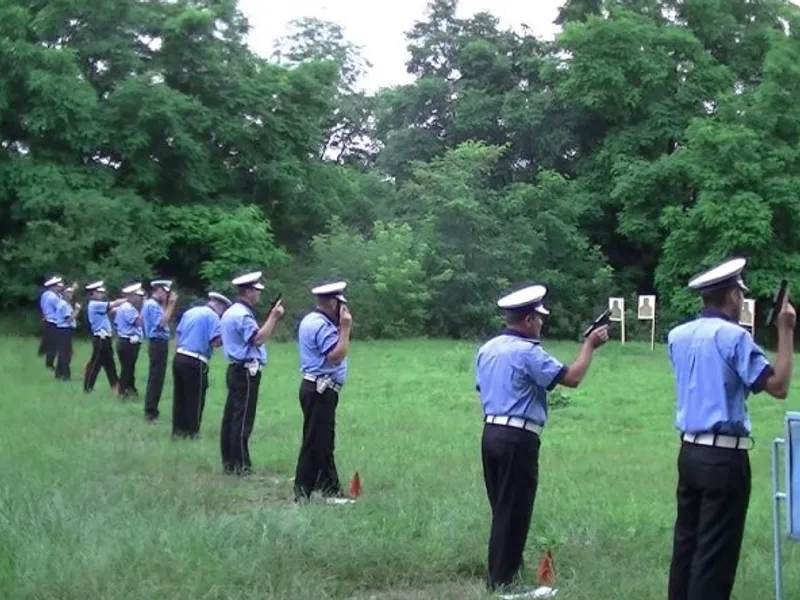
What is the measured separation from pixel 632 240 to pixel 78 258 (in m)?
21.3

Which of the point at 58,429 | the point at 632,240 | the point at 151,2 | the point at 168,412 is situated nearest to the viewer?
the point at 58,429

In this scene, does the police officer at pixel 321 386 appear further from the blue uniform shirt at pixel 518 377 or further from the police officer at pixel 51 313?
the police officer at pixel 51 313

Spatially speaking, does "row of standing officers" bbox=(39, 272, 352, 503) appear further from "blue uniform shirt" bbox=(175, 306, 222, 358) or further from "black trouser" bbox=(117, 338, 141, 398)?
"black trouser" bbox=(117, 338, 141, 398)

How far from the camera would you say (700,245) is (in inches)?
1619

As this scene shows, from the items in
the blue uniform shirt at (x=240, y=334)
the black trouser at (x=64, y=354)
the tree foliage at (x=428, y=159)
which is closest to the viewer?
the blue uniform shirt at (x=240, y=334)

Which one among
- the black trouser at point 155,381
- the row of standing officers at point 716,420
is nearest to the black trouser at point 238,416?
the black trouser at point 155,381

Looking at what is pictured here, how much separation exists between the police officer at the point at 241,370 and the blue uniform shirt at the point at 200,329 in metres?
1.61

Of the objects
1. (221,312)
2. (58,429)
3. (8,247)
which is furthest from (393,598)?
(8,247)

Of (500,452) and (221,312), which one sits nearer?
(500,452)

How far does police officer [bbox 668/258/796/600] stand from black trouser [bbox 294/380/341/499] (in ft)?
14.5

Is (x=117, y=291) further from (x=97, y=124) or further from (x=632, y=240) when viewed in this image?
(x=632, y=240)

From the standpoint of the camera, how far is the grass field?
7105mm

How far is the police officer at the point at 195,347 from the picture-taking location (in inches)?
528

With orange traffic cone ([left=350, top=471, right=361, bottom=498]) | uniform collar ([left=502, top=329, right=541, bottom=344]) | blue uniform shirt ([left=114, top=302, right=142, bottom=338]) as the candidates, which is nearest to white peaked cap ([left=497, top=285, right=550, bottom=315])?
uniform collar ([left=502, top=329, right=541, bottom=344])
